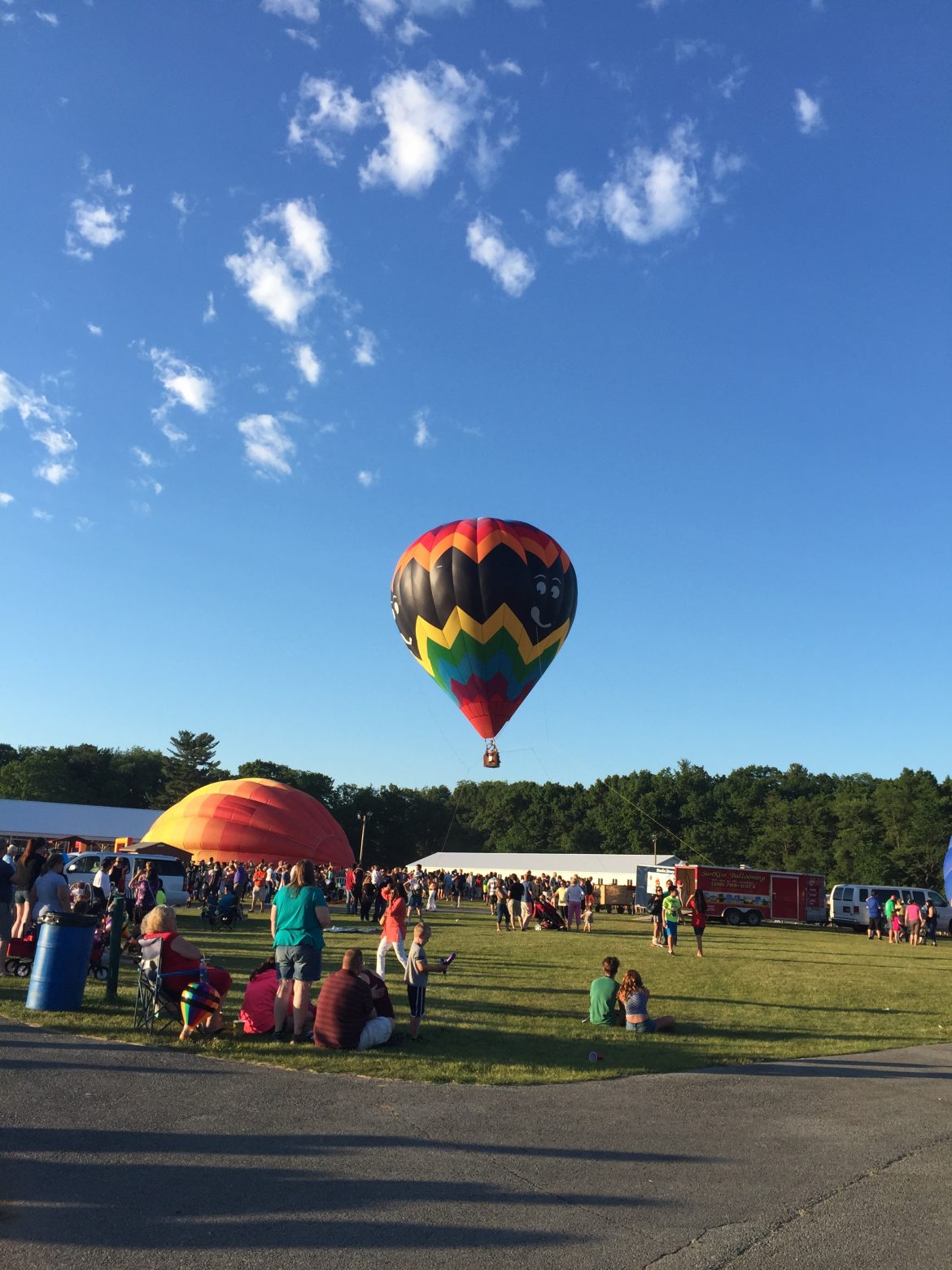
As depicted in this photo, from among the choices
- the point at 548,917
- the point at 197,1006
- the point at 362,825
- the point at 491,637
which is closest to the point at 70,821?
Result: the point at 491,637

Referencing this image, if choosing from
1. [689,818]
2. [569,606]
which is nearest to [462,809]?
[689,818]

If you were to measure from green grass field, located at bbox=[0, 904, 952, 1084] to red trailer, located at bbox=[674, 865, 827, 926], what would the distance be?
16.7m

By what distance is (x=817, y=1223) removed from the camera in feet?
16.6

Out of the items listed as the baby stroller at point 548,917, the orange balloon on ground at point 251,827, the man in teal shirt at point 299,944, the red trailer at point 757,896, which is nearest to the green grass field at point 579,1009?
the man in teal shirt at point 299,944

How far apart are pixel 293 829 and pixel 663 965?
21.3 metres

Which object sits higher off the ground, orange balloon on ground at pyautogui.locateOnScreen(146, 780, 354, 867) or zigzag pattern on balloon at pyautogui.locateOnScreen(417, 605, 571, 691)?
zigzag pattern on balloon at pyautogui.locateOnScreen(417, 605, 571, 691)

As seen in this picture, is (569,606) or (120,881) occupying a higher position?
(569,606)

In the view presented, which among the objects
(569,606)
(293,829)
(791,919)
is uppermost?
(569,606)

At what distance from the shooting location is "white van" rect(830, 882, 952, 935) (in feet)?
115

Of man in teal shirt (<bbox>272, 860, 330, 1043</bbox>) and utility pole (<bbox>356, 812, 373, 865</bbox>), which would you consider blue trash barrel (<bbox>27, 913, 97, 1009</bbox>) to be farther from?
utility pole (<bbox>356, 812, 373, 865</bbox>)

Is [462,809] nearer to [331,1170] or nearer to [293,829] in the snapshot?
[293,829]

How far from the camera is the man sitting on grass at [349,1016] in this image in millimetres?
8773

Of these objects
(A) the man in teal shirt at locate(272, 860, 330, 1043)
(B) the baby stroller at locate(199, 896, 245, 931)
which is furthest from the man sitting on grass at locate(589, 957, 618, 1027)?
(B) the baby stroller at locate(199, 896, 245, 931)

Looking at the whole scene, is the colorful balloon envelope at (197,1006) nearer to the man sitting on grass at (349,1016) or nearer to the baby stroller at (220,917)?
the man sitting on grass at (349,1016)
